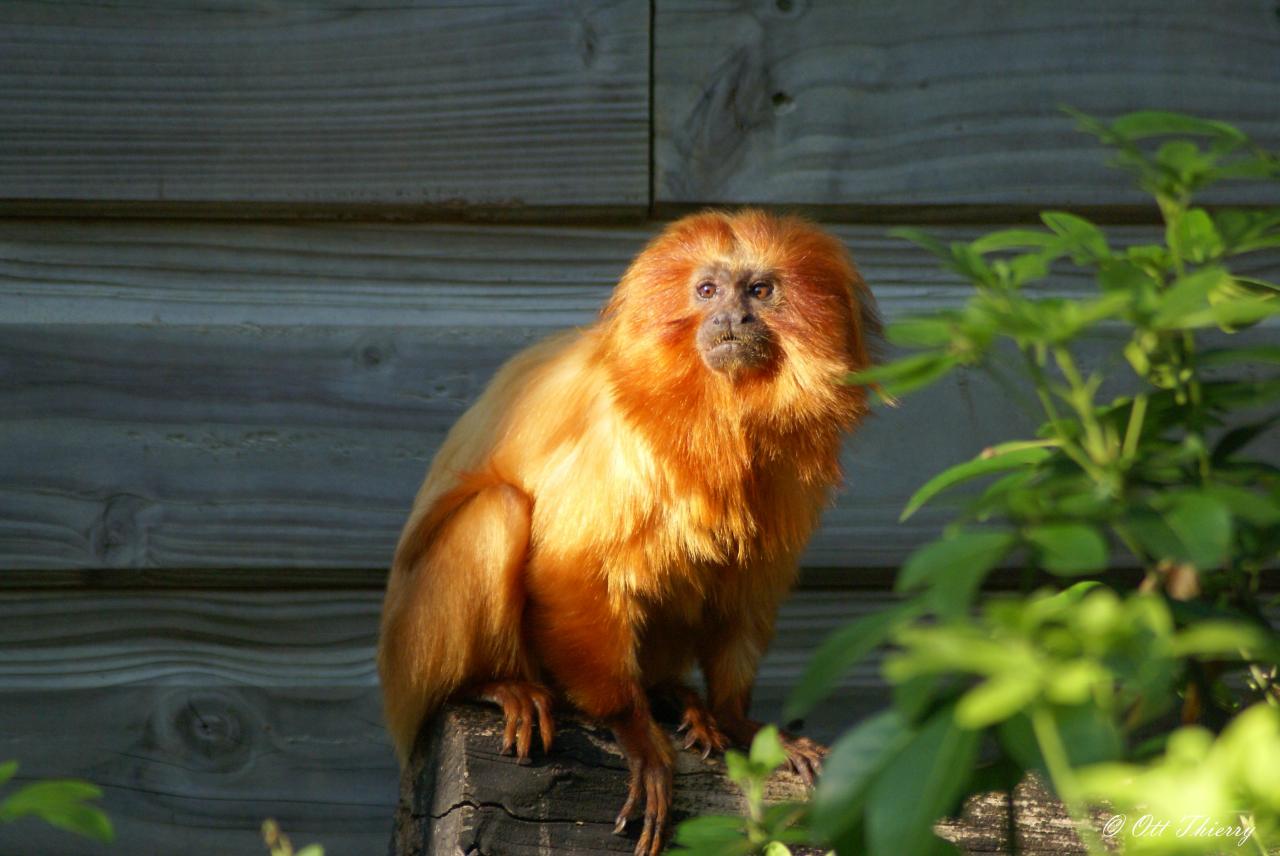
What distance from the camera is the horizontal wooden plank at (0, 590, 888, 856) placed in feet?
11.7

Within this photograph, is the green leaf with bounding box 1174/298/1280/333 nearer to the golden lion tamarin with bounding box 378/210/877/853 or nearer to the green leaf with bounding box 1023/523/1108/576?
the green leaf with bounding box 1023/523/1108/576

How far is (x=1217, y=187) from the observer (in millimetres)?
3650

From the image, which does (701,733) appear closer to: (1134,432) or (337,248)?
(337,248)

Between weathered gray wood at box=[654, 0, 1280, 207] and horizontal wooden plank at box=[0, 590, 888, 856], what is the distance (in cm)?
148

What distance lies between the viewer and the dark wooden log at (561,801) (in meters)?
2.56

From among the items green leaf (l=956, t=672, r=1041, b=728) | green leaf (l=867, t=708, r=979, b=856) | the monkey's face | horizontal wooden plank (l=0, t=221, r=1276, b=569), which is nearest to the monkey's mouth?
the monkey's face

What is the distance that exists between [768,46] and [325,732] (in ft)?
6.77

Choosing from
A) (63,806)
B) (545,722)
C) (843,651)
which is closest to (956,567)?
(843,651)

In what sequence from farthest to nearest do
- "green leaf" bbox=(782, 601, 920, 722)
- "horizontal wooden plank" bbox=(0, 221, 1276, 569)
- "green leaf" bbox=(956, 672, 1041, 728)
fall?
"horizontal wooden plank" bbox=(0, 221, 1276, 569), "green leaf" bbox=(782, 601, 920, 722), "green leaf" bbox=(956, 672, 1041, 728)

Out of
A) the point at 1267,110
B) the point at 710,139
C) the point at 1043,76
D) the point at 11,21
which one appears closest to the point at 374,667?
the point at 710,139

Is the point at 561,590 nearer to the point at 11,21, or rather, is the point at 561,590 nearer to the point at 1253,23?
the point at 11,21

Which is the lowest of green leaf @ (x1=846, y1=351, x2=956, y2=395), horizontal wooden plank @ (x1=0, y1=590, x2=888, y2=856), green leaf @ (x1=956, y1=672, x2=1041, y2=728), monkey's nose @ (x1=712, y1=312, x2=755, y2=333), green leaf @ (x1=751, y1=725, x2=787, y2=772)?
horizontal wooden plank @ (x1=0, y1=590, x2=888, y2=856)

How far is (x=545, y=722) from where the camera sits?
9.09ft

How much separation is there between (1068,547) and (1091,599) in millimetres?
43
